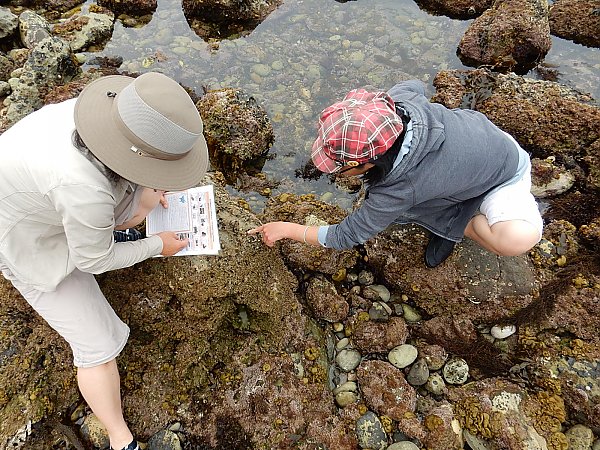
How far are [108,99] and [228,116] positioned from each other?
2674 millimetres

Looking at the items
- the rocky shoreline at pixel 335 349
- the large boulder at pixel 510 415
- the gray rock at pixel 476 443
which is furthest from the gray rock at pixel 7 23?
the gray rock at pixel 476 443

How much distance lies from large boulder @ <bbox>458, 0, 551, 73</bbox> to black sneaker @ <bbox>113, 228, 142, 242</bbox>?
16.2 feet

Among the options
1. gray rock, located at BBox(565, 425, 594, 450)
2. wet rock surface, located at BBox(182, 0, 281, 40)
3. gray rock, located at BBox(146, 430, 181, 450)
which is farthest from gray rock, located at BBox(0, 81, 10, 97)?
gray rock, located at BBox(565, 425, 594, 450)

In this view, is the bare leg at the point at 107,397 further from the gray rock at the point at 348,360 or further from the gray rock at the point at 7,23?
the gray rock at the point at 7,23

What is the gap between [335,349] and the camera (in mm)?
4020

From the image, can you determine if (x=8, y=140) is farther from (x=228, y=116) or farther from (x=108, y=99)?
(x=228, y=116)

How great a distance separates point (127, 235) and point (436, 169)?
2.30m

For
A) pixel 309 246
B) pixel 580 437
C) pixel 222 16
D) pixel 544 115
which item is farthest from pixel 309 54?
pixel 580 437

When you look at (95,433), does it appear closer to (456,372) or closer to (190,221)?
(190,221)

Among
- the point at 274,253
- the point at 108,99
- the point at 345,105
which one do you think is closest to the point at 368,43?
the point at 274,253

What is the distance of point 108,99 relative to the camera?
2.37 metres

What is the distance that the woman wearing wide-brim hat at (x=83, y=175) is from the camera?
222cm

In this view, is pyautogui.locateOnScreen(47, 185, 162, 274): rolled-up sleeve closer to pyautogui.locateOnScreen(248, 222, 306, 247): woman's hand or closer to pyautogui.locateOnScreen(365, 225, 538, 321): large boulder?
pyautogui.locateOnScreen(248, 222, 306, 247): woman's hand

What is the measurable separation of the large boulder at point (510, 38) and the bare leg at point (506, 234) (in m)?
3.40
